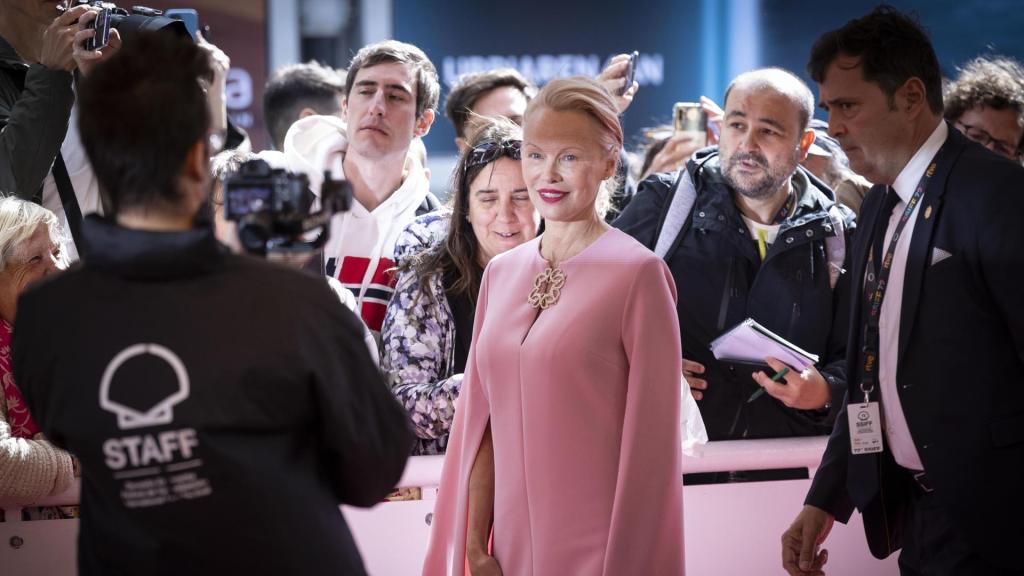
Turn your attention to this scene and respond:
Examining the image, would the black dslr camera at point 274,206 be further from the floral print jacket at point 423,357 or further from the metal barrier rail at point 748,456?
the metal barrier rail at point 748,456

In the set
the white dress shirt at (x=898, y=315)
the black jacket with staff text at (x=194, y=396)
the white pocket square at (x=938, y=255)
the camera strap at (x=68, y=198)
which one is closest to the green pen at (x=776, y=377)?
the white dress shirt at (x=898, y=315)

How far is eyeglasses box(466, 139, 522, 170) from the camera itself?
11.0 ft

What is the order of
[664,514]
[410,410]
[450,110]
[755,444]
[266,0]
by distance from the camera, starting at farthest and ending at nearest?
[266,0] → [450,110] → [755,444] → [410,410] → [664,514]

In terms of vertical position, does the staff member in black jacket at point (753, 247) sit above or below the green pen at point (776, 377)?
above

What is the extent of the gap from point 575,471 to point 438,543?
0.42m

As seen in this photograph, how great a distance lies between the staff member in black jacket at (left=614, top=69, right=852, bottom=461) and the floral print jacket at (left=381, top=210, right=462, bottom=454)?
767 millimetres

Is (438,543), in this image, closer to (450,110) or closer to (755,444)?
(755,444)

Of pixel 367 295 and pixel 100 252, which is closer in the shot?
pixel 100 252

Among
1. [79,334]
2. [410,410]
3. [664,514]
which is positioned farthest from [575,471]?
[79,334]

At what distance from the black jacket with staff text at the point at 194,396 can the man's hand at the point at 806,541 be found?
4.82 ft

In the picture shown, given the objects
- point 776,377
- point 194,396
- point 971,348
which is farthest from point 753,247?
point 194,396

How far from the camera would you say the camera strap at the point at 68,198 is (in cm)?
356

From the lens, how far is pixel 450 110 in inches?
191

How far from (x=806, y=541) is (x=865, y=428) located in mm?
348
